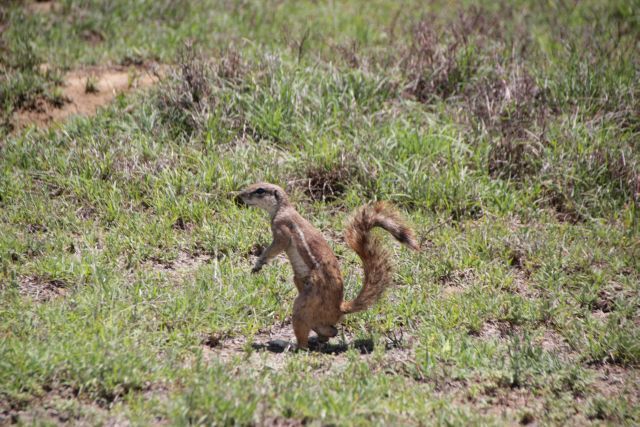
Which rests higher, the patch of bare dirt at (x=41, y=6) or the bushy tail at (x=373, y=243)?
the bushy tail at (x=373, y=243)

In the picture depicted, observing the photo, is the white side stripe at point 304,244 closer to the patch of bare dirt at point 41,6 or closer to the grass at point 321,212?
the grass at point 321,212

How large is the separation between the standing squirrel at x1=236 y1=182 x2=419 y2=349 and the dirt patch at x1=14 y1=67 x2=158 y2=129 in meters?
3.45

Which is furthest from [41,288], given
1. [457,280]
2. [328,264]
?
Answer: [457,280]

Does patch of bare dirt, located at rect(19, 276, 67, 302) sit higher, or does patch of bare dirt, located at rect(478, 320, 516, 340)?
patch of bare dirt, located at rect(478, 320, 516, 340)

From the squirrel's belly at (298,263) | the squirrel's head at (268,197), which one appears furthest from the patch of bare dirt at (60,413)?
the squirrel's head at (268,197)

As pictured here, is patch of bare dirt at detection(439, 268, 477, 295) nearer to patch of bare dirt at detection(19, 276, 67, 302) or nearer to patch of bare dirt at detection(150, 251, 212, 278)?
patch of bare dirt at detection(150, 251, 212, 278)

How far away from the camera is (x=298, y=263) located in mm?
5113

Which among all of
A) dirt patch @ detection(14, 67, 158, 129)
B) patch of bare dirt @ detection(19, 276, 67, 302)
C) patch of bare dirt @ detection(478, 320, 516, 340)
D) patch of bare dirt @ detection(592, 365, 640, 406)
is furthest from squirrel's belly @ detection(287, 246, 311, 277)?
dirt patch @ detection(14, 67, 158, 129)

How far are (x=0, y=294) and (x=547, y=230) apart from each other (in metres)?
4.42

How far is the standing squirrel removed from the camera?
4.93 m

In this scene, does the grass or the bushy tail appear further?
the bushy tail

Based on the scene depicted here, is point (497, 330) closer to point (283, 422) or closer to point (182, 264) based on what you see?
point (283, 422)

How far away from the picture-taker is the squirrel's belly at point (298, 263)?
5080mm

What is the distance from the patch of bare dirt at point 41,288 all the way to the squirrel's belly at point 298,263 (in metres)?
1.62
